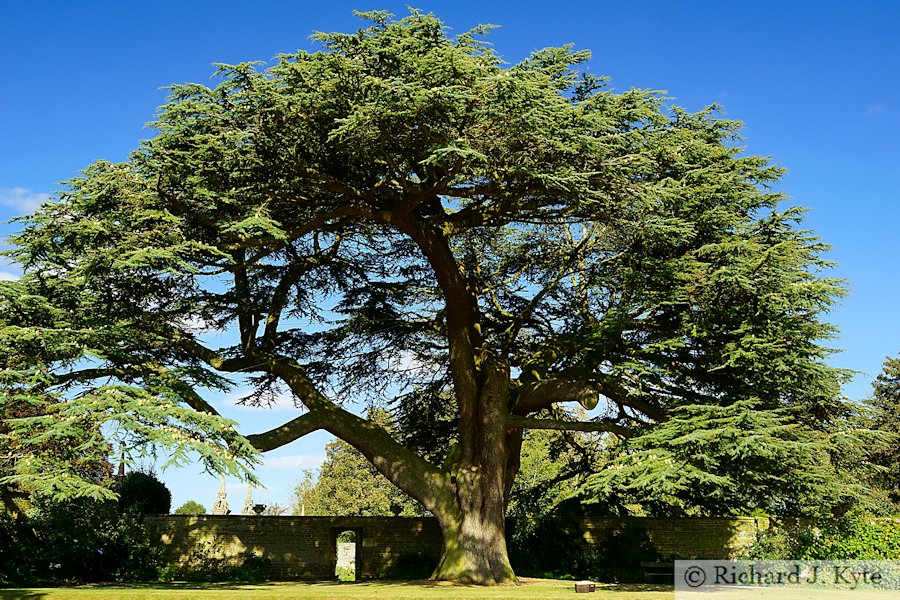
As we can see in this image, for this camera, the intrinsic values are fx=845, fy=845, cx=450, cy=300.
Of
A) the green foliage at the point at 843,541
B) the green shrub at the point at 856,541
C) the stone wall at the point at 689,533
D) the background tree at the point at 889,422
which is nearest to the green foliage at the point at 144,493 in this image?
the stone wall at the point at 689,533

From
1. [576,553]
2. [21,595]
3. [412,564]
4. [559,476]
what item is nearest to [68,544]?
[21,595]

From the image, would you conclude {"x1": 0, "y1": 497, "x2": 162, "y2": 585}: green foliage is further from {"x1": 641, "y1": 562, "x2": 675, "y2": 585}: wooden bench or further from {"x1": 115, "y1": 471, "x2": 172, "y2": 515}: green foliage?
{"x1": 641, "y1": 562, "x2": 675, "y2": 585}: wooden bench

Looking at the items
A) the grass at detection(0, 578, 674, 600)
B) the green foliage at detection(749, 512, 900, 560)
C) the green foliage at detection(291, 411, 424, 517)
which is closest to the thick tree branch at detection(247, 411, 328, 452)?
the grass at detection(0, 578, 674, 600)

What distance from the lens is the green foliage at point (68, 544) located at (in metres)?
18.3

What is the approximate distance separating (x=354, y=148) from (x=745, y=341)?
8.60m

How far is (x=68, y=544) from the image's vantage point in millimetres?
19062

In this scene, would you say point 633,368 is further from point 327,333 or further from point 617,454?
point 327,333

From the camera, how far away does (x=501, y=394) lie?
1997cm

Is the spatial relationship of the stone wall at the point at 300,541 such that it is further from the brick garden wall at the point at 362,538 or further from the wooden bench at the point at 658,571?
the wooden bench at the point at 658,571

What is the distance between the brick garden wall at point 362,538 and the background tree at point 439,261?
3.88 meters

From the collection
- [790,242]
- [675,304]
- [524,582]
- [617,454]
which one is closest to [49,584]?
[524,582]

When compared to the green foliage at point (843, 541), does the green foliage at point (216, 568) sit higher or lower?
lower

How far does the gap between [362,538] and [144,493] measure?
20.0 ft

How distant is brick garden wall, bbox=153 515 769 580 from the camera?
22531mm
